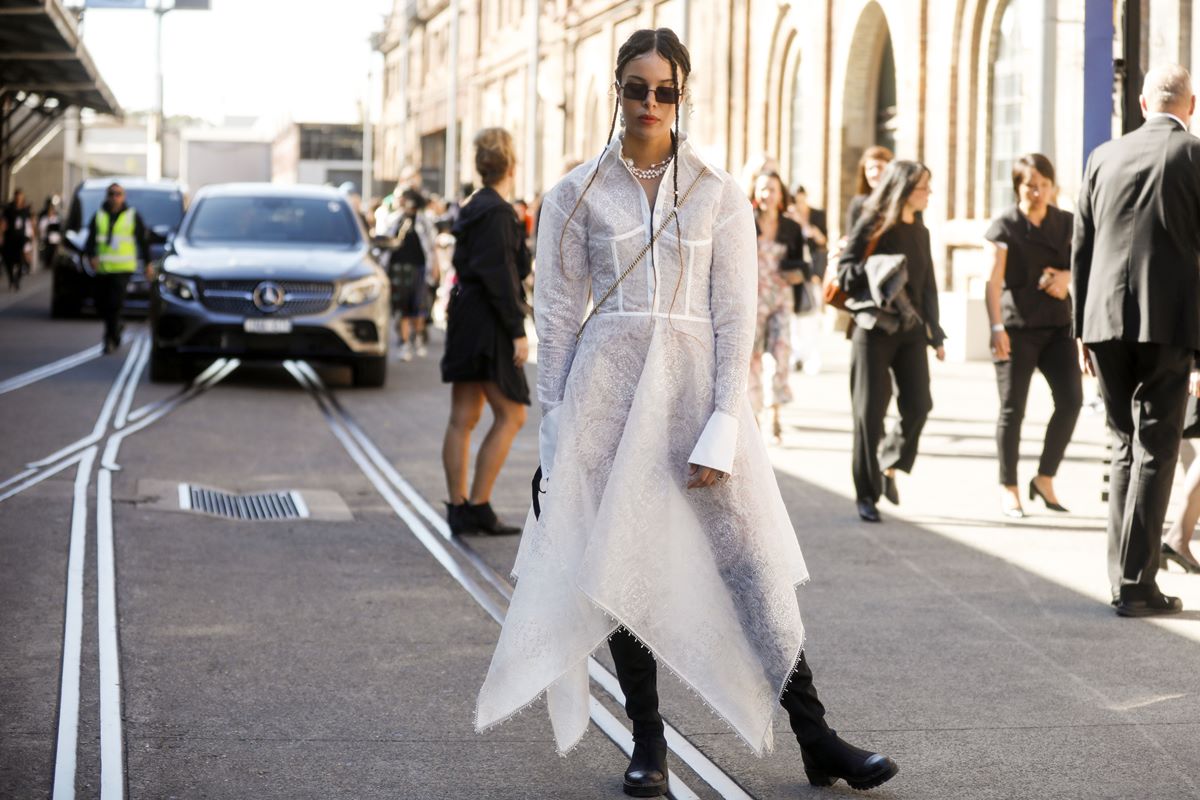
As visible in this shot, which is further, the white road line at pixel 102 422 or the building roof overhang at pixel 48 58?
the building roof overhang at pixel 48 58

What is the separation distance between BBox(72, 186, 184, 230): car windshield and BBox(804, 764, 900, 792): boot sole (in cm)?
2302

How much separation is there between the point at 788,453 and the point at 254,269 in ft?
18.5

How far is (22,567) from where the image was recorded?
7.47 metres

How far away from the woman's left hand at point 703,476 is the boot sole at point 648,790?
79 centimetres

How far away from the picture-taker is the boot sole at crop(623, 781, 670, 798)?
15.3 feet

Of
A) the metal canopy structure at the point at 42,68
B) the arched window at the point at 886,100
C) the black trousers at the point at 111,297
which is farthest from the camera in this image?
the metal canopy structure at the point at 42,68

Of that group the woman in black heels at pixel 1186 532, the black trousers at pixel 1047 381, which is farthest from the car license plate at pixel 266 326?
the woman in black heels at pixel 1186 532

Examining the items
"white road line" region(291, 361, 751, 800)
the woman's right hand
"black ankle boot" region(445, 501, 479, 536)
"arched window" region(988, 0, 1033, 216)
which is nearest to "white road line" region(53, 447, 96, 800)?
"white road line" region(291, 361, 751, 800)

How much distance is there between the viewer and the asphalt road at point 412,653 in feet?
15.9

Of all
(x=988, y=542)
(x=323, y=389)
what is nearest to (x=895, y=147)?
(x=323, y=389)

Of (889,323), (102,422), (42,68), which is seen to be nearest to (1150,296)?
(889,323)

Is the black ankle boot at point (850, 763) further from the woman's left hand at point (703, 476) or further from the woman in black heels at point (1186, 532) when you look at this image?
the woman in black heels at point (1186, 532)

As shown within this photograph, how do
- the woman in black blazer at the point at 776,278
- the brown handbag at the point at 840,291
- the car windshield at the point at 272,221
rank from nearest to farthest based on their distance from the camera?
the brown handbag at the point at 840,291, the woman in black blazer at the point at 776,278, the car windshield at the point at 272,221

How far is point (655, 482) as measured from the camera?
4520 mm
